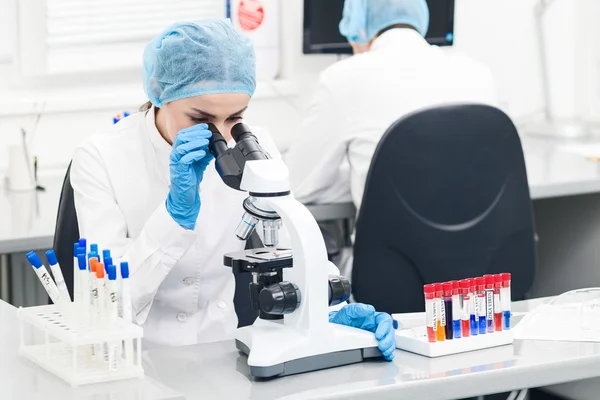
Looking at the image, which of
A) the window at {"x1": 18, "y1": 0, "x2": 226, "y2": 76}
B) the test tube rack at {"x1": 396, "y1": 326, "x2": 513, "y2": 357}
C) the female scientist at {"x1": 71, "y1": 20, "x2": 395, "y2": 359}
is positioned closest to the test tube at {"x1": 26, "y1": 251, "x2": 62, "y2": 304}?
the female scientist at {"x1": 71, "y1": 20, "x2": 395, "y2": 359}

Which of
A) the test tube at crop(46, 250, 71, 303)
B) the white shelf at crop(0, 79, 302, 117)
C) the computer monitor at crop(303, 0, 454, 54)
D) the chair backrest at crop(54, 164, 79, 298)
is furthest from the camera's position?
the computer monitor at crop(303, 0, 454, 54)

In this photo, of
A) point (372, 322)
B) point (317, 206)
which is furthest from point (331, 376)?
point (317, 206)

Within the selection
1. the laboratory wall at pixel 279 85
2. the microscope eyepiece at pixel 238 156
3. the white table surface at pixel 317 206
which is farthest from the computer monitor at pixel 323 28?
the microscope eyepiece at pixel 238 156

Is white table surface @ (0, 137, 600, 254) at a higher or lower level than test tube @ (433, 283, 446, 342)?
lower

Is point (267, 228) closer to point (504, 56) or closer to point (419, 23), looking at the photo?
point (419, 23)

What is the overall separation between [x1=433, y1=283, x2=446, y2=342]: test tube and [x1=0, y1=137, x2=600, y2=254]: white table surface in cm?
126

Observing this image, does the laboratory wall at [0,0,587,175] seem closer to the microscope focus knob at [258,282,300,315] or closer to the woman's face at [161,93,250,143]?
the woman's face at [161,93,250,143]

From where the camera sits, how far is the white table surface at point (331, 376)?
4.85 ft

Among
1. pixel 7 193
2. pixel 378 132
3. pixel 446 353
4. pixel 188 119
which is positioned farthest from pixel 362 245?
pixel 7 193

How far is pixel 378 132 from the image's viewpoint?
2848 mm

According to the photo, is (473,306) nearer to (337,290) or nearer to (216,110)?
(337,290)

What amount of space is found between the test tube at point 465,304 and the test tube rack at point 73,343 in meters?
0.52

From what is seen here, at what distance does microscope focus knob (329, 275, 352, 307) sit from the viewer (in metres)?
1.63

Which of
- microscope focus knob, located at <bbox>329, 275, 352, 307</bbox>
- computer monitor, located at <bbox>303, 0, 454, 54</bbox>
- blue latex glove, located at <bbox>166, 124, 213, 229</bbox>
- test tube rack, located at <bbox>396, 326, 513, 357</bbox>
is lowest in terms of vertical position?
test tube rack, located at <bbox>396, 326, 513, 357</bbox>
